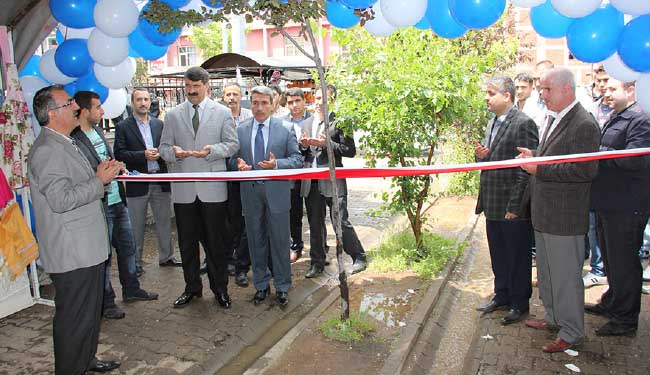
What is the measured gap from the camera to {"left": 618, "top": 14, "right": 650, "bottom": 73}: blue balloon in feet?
11.7

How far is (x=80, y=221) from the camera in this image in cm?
347

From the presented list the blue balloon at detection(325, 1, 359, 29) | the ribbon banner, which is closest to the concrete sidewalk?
the ribbon banner

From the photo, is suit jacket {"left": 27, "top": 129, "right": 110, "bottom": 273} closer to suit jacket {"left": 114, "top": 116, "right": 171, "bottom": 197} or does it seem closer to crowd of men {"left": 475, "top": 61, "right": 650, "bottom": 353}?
suit jacket {"left": 114, "top": 116, "right": 171, "bottom": 197}

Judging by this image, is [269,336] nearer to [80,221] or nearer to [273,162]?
[273,162]

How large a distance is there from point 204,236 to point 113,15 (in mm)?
2195

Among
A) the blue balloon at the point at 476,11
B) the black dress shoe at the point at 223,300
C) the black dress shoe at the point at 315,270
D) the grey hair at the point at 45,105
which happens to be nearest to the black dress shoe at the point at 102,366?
the black dress shoe at the point at 223,300

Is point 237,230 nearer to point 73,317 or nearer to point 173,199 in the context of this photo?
point 173,199

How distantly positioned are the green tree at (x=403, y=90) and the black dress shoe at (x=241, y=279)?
6.50 feet

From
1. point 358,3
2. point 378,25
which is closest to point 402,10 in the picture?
point 358,3

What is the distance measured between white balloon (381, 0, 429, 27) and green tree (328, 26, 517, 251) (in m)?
1.02

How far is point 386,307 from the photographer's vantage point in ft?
16.5

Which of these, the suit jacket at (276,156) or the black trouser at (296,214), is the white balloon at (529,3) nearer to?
the suit jacket at (276,156)

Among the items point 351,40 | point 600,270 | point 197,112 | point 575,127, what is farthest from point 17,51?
point 600,270

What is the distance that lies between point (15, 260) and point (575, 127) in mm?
5014
